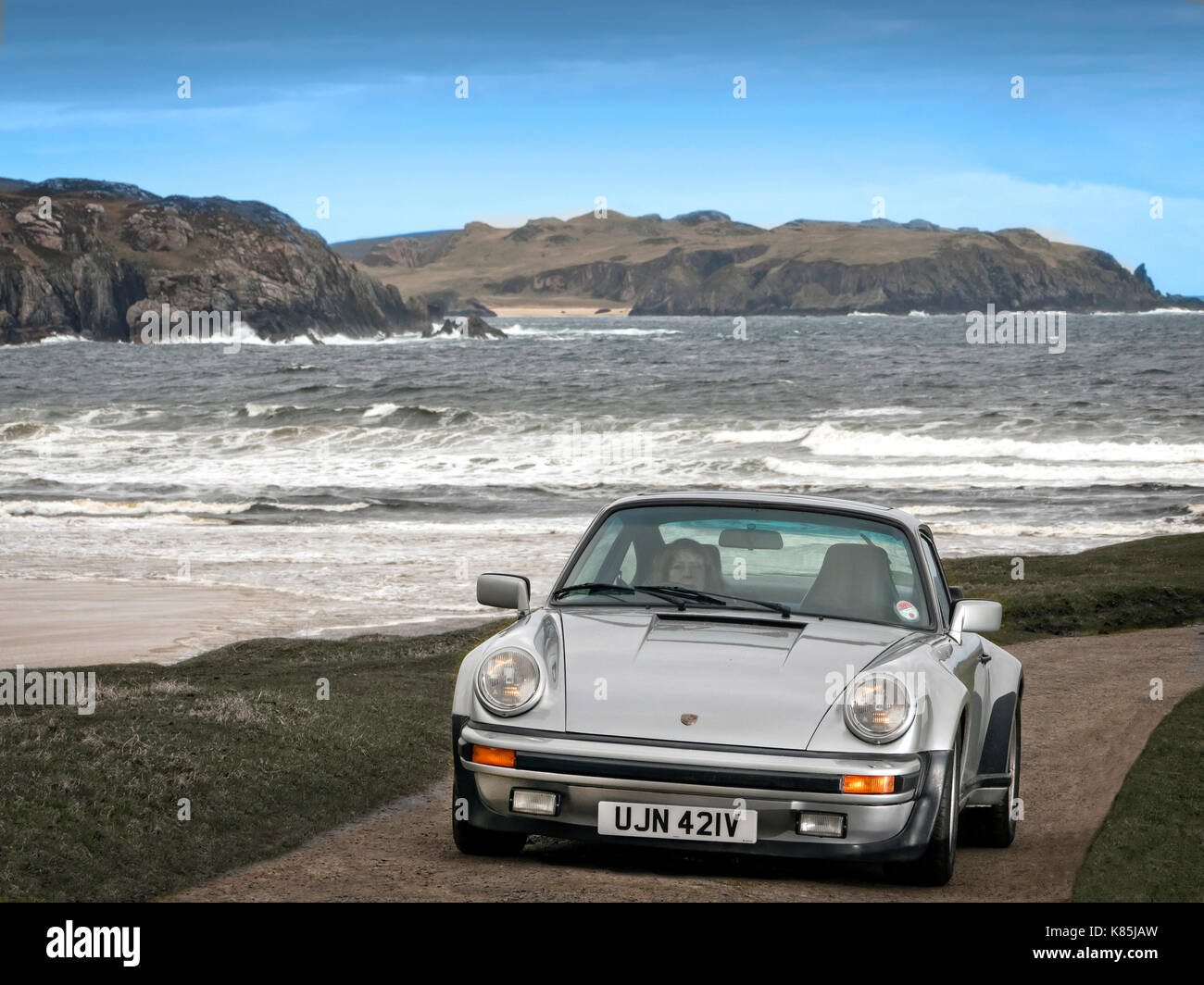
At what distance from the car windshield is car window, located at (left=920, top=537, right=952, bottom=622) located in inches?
4.7

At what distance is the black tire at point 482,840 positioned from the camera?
221 inches

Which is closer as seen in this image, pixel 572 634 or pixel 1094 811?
pixel 572 634

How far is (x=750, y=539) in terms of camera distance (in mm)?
6398

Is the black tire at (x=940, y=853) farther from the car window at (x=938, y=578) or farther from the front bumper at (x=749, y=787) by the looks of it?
the car window at (x=938, y=578)

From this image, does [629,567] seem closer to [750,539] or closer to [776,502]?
[750,539]

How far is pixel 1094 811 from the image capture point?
7137 millimetres

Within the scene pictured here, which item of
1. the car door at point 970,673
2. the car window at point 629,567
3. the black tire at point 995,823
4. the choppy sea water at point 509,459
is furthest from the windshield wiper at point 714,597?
the choppy sea water at point 509,459

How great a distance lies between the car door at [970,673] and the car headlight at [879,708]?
2.34 feet

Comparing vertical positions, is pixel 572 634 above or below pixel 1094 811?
above

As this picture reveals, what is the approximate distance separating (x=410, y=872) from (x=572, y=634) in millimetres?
1093


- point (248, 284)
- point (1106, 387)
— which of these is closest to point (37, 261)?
point (248, 284)

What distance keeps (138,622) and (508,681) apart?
1070 centimetres

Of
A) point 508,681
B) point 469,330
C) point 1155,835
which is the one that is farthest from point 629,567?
point 469,330

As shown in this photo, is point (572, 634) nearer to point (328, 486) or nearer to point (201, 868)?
point (201, 868)
